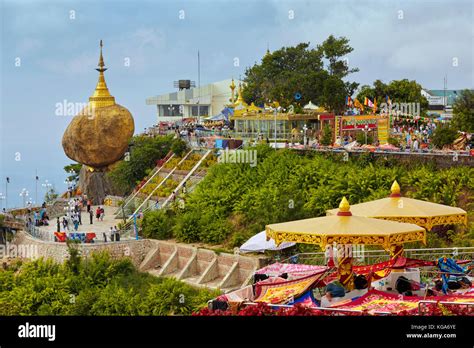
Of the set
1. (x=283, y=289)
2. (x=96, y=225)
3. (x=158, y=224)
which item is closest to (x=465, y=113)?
(x=158, y=224)

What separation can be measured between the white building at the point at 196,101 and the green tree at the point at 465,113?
25.0 metres

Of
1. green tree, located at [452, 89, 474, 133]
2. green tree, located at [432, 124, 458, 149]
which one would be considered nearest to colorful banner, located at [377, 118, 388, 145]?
green tree, located at [432, 124, 458, 149]

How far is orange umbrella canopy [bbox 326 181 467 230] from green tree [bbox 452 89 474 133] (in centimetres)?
2528

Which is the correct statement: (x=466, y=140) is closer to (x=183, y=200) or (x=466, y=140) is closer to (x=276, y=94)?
(x=183, y=200)

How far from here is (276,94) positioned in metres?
58.2

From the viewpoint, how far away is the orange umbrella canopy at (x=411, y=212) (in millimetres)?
21188

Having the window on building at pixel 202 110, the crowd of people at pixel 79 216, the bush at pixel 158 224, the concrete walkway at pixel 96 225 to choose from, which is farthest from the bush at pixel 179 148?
the window on building at pixel 202 110

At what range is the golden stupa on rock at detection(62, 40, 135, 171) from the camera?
1841 inches
